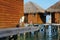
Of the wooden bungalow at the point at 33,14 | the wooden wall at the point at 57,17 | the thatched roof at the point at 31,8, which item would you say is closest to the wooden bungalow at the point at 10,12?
the wooden wall at the point at 57,17

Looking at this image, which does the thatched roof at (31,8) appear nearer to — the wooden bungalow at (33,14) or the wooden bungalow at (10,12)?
the wooden bungalow at (33,14)

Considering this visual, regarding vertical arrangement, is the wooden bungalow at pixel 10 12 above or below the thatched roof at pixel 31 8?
below

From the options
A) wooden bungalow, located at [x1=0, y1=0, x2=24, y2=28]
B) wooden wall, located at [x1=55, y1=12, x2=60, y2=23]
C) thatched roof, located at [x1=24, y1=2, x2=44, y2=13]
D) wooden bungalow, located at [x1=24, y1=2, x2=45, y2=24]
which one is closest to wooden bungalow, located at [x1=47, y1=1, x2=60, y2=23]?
wooden wall, located at [x1=55, y1=12, x2=60, y2=23]

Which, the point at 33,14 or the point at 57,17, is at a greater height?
the point at 33,14

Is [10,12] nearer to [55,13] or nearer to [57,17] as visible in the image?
[57,17]

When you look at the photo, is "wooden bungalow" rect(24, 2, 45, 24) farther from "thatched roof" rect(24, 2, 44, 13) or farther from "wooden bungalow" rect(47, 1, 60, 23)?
"wooden bungalow" rect(47, 1, 60, 23)

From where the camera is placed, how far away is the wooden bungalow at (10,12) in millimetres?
10703

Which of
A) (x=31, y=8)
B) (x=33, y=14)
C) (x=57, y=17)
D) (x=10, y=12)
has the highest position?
(x=31, y=8)

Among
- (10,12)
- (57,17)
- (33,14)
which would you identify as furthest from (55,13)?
(10,12)

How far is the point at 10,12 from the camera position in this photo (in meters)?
11.6

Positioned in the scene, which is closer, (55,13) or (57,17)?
(57,17)

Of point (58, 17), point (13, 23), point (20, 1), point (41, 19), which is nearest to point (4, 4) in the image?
point (13, 23)

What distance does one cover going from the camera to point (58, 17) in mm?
35375

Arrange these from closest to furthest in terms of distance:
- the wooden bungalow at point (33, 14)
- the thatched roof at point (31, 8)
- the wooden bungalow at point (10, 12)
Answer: the wooden bungalow at point (10, 12)
the wooden bungalow at point (33, 14)
the thatched roof at point (31, 8)
